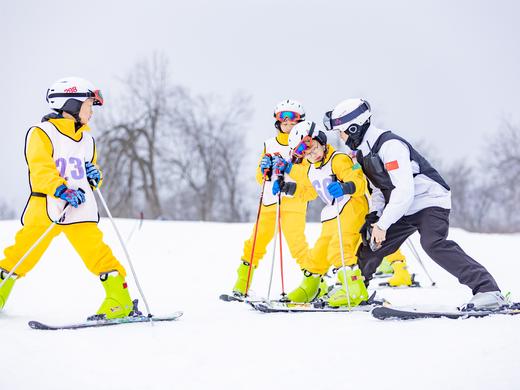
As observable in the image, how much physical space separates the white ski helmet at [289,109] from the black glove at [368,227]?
5.88ft

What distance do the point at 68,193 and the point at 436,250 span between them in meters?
3.09

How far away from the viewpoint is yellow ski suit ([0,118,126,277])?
4789 millimetres

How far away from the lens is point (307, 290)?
607 centimetres

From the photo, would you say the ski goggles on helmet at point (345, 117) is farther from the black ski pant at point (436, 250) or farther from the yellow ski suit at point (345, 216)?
the black ski pant at point (436, 250)

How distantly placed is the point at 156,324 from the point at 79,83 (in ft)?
7.36

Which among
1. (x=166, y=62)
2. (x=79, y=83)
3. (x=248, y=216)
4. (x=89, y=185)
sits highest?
(x=166, y=62)

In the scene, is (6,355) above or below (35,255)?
below

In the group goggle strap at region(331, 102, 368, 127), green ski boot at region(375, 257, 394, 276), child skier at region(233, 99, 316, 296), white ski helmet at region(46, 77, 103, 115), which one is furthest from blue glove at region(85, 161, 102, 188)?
green ski boot at region(375, 257, 394, 276)

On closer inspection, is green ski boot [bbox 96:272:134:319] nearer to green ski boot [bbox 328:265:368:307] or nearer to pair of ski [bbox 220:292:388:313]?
pair of ski [bbox 220:292:388:313]

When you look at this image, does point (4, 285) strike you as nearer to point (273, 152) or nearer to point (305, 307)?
point (305, 307)

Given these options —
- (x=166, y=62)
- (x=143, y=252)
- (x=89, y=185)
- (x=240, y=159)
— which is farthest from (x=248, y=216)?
(x=89, y=185)

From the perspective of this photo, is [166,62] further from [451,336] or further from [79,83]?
[451,336]

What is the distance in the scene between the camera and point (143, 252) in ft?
40.5

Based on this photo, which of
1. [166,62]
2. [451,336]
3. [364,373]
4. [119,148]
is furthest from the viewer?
[166,62]
